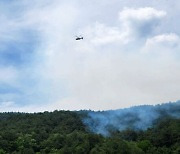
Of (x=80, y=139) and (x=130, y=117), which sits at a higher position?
(x=130, y=117)

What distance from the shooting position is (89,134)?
113875mm

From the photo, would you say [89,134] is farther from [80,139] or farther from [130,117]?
[130,117]

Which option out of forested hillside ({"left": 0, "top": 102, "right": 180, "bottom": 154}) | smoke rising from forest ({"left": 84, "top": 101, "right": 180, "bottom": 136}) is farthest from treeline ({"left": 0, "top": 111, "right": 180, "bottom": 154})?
smoke rising from forest ({"left": 84, "top": 101, "right": 180, "bottom": 136})

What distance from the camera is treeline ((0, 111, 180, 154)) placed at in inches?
4154

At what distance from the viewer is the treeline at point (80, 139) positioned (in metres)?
106

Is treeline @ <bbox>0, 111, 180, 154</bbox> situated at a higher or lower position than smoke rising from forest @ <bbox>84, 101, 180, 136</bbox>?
lower

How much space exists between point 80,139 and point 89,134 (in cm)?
285

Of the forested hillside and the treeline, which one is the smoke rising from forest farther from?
the treeline

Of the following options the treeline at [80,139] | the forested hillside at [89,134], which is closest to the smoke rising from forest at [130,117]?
the forested hillside at [89,134]

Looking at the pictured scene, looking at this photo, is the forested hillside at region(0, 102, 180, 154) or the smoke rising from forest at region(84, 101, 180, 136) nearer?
the forested hillside at region(0, 102, 180, 154)

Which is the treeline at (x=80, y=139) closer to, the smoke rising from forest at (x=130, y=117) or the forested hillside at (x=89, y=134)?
the forested hillside at (x=89, y=134)

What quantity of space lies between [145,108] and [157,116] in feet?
29.3

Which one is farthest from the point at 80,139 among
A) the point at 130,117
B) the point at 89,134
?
the point at 130,117

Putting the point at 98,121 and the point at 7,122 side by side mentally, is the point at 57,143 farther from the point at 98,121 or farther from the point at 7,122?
the point at 7,122
